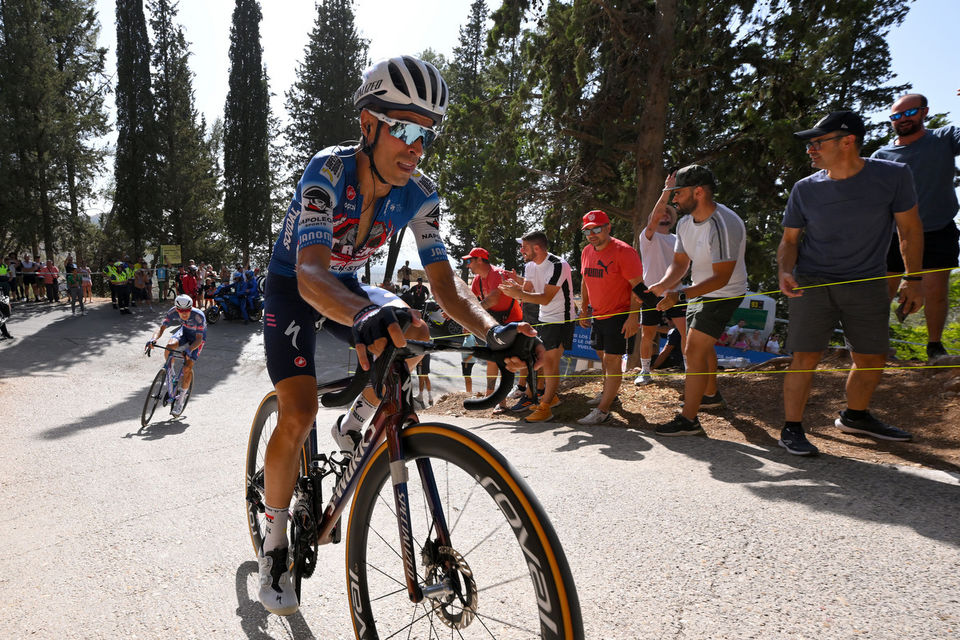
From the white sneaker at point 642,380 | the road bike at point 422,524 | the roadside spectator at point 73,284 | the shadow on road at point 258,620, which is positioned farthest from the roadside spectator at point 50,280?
the road bike at point 422,524

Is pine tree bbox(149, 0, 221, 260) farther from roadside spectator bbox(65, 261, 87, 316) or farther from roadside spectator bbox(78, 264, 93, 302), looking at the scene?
roadside spectator bbox(65, 261, 87, 316)

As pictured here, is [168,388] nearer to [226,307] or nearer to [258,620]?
[258,620]

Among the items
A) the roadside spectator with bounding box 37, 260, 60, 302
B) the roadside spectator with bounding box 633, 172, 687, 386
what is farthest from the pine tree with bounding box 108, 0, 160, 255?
the roadside spectator with bounding box 633, 172, 687, 386

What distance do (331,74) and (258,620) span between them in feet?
138

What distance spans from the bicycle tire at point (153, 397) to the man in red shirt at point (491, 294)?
5026 mm

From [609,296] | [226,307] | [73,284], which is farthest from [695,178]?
[73,284]

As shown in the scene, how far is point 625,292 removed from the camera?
253 inches

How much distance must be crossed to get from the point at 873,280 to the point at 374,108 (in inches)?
153

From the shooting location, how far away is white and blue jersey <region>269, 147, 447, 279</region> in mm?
2307

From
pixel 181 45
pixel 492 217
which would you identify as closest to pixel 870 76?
pixel 492 217

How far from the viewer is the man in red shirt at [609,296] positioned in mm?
6137

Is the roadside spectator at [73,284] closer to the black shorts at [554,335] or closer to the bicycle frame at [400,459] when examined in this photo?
the black shorts at [554,335]

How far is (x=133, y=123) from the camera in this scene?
105 feet

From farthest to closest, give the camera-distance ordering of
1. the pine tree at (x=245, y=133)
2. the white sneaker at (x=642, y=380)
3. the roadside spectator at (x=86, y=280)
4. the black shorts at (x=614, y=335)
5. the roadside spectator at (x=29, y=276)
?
the pine tree at (x=245, y=133) < the roadside spectator at (x=29, y=276) < the roadside spectator at (x=86, y=280) < the white sneaker at (x=642, y=380) < the black shorts at (x=614, y=335)
